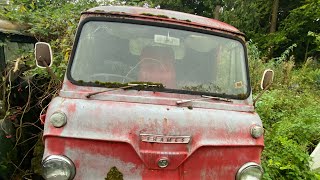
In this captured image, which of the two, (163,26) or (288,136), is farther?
(288,136)

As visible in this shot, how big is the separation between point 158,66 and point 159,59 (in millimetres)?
99

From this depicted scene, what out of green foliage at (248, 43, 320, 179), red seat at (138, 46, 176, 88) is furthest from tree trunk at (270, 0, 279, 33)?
red seat at (138, 46, 176, 88)

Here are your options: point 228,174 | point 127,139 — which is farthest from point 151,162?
point 228,174

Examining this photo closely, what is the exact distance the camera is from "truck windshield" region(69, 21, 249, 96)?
3293mm

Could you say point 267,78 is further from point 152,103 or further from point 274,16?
point 274,16

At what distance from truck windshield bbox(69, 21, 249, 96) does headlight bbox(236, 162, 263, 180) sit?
0.74 metres

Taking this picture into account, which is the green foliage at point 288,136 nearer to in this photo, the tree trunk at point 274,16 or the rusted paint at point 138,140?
the rusted paint at point 138,140

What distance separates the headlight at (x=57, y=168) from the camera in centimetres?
277

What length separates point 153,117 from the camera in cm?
293

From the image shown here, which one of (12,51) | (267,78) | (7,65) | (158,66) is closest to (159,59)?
(158,66)

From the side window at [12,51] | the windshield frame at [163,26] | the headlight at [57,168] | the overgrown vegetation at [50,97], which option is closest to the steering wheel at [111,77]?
the windshield frame at [163,26]

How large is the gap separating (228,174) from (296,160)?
81.0 inches

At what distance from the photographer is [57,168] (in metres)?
2.79

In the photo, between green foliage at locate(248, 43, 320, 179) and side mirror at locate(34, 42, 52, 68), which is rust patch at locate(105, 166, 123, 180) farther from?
green foliage at locate(248, 43, 320, 179)
